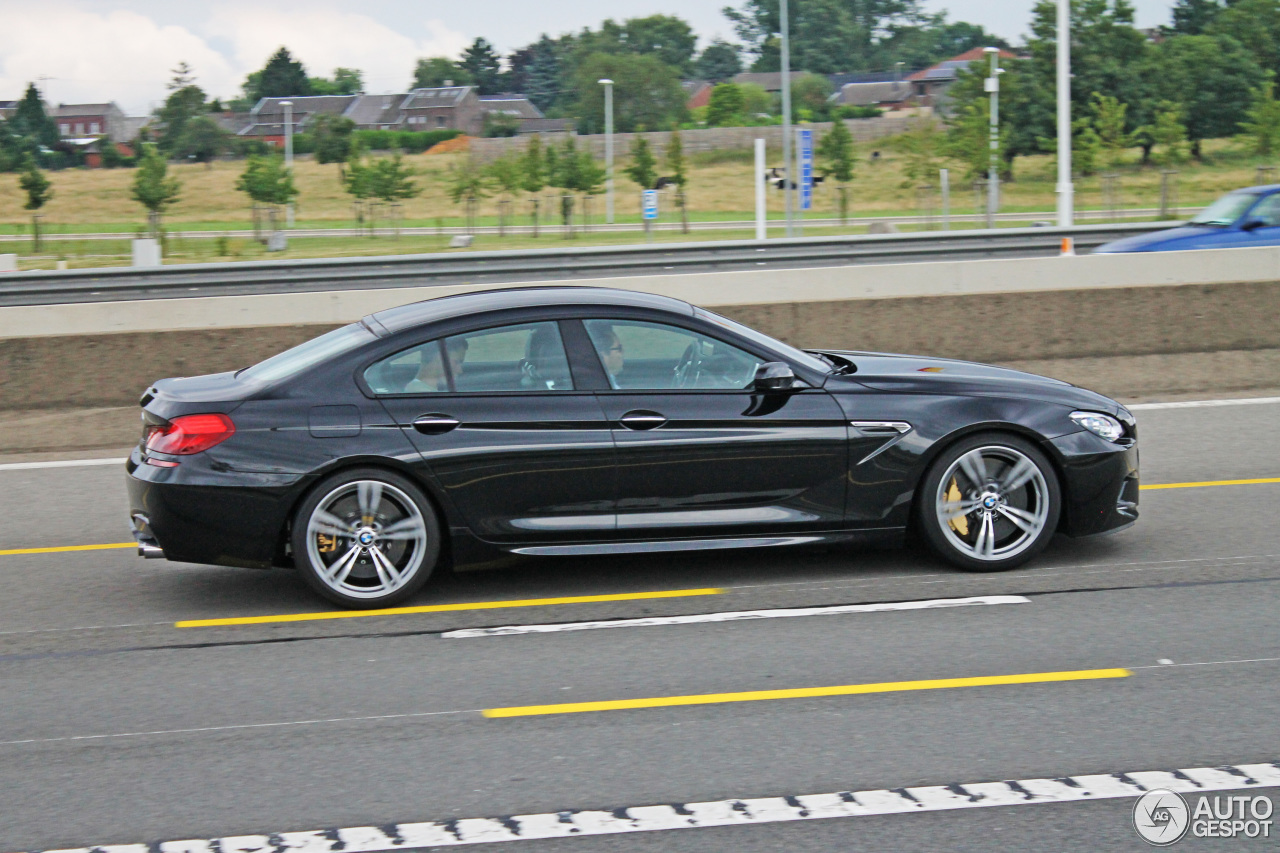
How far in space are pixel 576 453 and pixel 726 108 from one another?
3873 inches

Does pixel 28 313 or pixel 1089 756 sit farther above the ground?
pixel 28 313

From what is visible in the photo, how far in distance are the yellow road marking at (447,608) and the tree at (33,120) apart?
121m

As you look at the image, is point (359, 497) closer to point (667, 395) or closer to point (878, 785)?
point (667, 395)

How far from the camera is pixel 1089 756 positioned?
178 inches

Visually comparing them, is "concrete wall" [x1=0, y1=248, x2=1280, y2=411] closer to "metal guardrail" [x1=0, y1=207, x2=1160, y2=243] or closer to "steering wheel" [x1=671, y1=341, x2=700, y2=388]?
"steering wheel" [x1=671, y1=341, x2=700, y2=388]

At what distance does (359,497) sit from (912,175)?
144 ft

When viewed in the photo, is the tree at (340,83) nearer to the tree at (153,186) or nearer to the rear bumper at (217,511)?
the tree at (153,186)

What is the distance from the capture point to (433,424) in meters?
6.45

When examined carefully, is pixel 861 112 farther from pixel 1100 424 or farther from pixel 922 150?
pixel 1100 424

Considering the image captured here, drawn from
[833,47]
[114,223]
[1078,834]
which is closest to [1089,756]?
[1078,834]

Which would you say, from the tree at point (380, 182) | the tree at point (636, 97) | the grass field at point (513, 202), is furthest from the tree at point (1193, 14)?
the tree at point (380, 182)

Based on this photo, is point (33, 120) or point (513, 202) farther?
point (33, 120)

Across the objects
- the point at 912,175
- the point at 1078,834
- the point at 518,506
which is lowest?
the point at 1078,834
